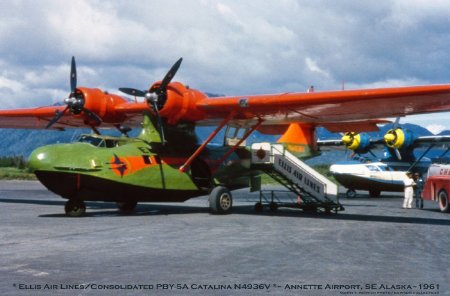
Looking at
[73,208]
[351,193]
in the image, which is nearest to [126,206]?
[73,208]

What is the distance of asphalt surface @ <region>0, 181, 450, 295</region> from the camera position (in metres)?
6.31

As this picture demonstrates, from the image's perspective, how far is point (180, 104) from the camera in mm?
16578

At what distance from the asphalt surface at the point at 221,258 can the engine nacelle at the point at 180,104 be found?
3.66 meters

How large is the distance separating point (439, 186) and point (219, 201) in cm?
815

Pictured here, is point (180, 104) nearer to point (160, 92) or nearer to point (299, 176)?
point (160, 92)

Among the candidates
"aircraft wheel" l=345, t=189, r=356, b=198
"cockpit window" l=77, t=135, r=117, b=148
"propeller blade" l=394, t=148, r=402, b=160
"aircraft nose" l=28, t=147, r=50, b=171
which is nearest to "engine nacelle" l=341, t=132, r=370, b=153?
"propeller blade" l=394, t=148, r=402, b=160

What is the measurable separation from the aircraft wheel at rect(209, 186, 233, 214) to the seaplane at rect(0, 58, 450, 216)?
0.03 m

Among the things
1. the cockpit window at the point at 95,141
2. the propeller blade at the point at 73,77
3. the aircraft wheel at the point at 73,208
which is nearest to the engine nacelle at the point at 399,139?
the propeller blade at the point at 73,77

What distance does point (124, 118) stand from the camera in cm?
2030

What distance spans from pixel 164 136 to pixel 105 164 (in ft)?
9.31

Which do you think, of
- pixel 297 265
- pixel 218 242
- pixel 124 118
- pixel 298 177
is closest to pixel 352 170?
pixel 298 177

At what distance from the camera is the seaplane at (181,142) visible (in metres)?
14.7

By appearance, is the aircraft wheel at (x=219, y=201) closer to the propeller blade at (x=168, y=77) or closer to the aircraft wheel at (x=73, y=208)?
the propeller blade at (x=168, y=77)

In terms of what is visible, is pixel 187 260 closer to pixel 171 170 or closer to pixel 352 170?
pixel 171 170
